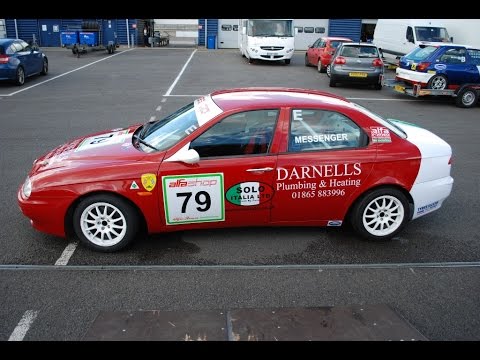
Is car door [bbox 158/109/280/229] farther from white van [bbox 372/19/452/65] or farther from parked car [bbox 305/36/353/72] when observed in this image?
parked car [bbox 305/36/353/72]

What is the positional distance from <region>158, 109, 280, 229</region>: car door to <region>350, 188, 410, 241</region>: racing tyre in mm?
954

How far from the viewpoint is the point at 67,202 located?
13.3 ft

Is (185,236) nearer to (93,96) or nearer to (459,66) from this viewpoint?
(93,96)

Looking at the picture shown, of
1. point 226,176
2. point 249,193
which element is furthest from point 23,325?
point 249,193

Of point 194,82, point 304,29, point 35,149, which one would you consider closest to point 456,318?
point 35,149

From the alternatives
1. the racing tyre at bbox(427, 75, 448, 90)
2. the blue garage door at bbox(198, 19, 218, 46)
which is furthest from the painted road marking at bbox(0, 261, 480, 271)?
the blue garage door at bbox(198, 19, 218, 46)

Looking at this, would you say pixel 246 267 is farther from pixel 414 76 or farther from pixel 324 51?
pixel 324 51

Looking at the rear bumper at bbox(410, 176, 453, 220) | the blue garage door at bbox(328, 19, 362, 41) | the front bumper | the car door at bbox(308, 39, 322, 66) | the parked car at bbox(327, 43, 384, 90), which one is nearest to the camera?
the front bumper

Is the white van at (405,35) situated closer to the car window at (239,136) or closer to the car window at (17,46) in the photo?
the car window at (17,46)

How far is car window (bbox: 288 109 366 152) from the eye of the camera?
169 inches

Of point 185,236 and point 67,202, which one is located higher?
point 67,202

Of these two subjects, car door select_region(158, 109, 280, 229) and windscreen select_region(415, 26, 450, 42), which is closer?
car door select_region(158, 109, 280, 229)

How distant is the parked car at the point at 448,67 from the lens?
1268 cm

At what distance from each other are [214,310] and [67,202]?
5.81 ft
